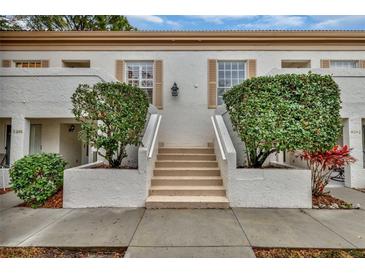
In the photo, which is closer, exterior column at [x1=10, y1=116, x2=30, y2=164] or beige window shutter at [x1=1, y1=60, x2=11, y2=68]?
exterior column at [x1=10, y1=116, x2=30, y2=164]

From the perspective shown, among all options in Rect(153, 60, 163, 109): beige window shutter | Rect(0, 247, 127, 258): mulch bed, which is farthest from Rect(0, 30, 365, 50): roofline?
Rect(0, 247, 127, 258): mulch bed

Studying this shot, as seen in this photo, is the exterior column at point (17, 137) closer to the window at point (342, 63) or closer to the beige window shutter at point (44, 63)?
the beige window shutter at point (44, 63)

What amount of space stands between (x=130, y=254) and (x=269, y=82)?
439 centimetres

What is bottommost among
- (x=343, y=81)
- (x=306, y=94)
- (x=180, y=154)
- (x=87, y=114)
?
(x=180, y=154)

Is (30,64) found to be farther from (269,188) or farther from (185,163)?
(269,188)

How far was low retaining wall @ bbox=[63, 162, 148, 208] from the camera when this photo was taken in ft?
15.3

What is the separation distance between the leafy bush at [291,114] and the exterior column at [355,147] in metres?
2.65

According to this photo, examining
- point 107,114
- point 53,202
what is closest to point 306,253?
point 107,114

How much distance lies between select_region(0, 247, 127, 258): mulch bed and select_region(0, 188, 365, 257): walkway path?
9cm

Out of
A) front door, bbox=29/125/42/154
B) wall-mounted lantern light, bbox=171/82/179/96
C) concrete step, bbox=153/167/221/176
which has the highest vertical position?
wall-mounted lantern light, bbox=171/82/179/96

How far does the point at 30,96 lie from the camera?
6676 mm

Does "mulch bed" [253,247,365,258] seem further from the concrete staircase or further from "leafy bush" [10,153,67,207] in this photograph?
"leafy bush" [10,153,67,207]
